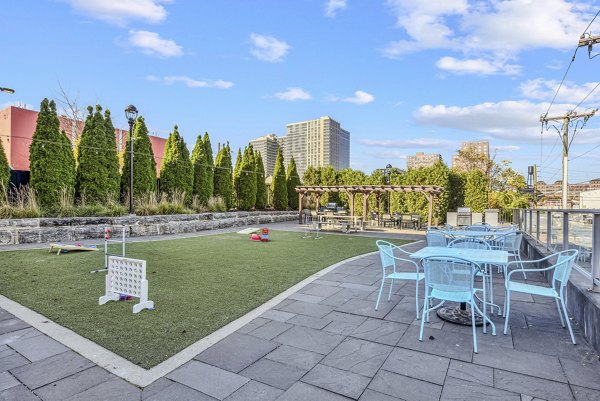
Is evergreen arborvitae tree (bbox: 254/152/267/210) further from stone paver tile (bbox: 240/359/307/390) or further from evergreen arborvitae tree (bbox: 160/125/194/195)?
stone paver tile (bbox: 240/359/307/390)

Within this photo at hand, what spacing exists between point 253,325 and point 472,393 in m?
2.03

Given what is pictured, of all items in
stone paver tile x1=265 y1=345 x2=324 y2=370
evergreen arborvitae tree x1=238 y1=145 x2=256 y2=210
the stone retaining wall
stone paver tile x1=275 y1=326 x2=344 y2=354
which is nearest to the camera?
stone paver tile x1=265 y1=345 x2=324 y2=370

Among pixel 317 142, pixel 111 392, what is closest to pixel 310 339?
pixel 111 392

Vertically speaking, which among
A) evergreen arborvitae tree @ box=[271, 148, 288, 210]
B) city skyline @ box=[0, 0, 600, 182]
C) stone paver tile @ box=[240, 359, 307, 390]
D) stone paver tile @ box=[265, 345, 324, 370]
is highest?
city skyline @ box=[0, 0, 600, 182]

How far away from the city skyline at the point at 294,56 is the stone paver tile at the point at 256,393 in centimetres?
877

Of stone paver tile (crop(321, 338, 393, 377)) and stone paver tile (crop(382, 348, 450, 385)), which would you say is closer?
stone paver tile (crop(382, 348, 450, 385))

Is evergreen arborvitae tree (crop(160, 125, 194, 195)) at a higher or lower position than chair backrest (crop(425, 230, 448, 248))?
→ higher

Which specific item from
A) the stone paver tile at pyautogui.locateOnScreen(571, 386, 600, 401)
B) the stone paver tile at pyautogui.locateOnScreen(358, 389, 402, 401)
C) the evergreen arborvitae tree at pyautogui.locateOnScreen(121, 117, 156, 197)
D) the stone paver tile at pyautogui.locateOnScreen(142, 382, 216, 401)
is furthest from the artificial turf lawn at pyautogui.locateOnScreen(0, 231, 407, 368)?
the evergreen arborvitae tree at pyautogui.locateOnScreen(121, 117, 156, 197)

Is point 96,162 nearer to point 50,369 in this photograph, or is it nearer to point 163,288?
point 163,288

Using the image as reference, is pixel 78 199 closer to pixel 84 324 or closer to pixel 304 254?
pixel 304 254

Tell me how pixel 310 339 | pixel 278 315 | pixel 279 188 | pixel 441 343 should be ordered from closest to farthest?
pixel 441 343 → pixel 310 339 → pixel 278 315 → pixel 279 188

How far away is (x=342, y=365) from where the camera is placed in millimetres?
2590

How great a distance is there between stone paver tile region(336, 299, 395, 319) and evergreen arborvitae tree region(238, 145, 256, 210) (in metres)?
14.2

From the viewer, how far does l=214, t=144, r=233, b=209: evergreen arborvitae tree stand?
16422mm
